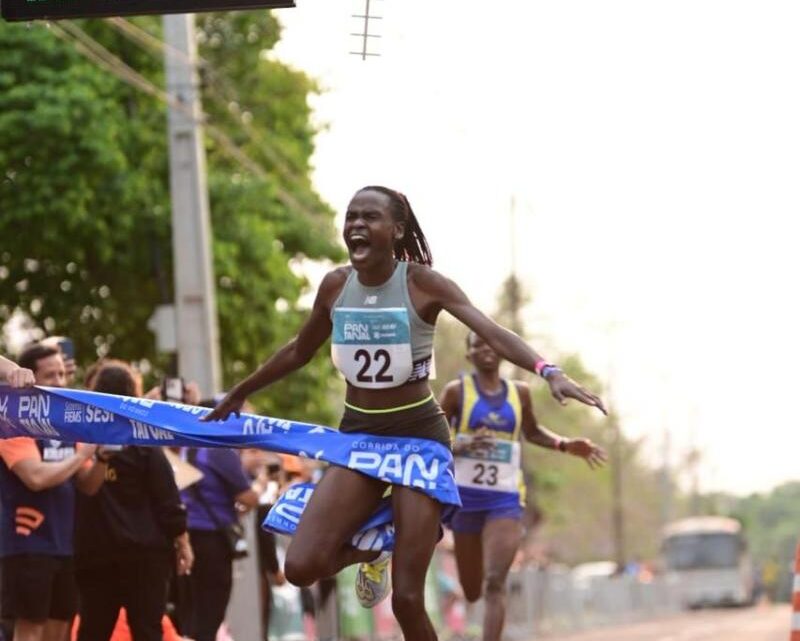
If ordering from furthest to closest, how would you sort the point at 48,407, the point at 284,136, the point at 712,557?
the point at 712,557 → the point at 284,136 → the point at 48,407

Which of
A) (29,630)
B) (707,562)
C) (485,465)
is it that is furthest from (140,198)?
(707,562)

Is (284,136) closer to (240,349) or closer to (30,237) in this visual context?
(240,349)

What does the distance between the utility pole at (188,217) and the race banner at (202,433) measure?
12150mm

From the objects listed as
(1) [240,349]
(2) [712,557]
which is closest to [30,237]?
(1) [240,349]

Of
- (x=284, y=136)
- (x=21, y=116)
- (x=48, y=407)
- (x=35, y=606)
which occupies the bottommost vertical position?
(x=35, y=606)

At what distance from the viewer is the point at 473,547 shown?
45.2ft

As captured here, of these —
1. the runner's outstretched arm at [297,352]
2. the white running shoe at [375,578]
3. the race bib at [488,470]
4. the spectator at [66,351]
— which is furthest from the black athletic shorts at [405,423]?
the race bib at [488,470]

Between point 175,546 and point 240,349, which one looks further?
point 240,349

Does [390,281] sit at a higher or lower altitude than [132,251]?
lower

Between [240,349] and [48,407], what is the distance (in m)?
20.6

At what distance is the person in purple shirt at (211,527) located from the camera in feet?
41.5

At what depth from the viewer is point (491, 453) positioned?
13750 mm

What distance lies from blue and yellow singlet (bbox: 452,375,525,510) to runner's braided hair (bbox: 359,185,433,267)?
405 centimetres

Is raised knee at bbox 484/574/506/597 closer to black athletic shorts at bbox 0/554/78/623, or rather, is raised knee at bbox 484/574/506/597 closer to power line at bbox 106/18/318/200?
black athletic shorts at bbox 0/554/78/623
